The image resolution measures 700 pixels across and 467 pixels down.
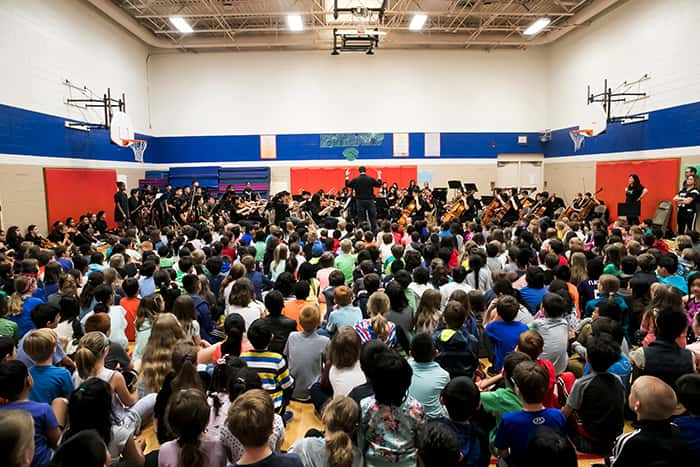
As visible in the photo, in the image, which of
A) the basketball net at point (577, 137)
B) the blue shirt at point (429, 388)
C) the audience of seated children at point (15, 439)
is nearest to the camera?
the audience of seated children at point (15, 439)

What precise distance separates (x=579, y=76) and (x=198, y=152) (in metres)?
14.9

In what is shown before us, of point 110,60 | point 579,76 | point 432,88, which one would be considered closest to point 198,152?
point 110,60

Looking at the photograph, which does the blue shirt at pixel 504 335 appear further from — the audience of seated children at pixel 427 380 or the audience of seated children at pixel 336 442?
the audience of seated children at pixel 336 442

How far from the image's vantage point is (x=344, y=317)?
4277 millimetres

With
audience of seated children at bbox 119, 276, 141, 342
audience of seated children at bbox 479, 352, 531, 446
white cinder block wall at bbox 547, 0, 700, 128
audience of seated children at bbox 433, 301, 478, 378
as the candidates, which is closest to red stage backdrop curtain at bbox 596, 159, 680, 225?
white cinder block wall at bbox 547, 0, 700, 128

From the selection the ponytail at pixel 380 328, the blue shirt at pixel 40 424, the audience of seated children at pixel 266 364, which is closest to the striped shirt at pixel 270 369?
the audience of seated children at pixel 266 364

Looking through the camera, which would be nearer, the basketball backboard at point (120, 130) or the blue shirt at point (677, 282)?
the blue shirt at point (677, 282)

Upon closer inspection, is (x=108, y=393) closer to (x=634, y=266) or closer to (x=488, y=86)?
(x=634, y=266)

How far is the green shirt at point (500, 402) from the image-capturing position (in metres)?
2.76

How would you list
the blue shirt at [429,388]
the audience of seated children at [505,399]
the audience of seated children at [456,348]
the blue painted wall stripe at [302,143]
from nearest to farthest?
1. the audience of seated children at [505,399]
2. the blue shirt at [429,388]
3. the audience of seated children at [456,348]
4. the blue painted wall stripe at [302,143]

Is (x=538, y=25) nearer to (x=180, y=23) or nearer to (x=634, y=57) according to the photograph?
(x=634, y=57)

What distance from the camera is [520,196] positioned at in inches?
613

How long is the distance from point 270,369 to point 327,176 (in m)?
15.9

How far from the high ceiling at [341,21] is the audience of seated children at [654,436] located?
1332 cm
